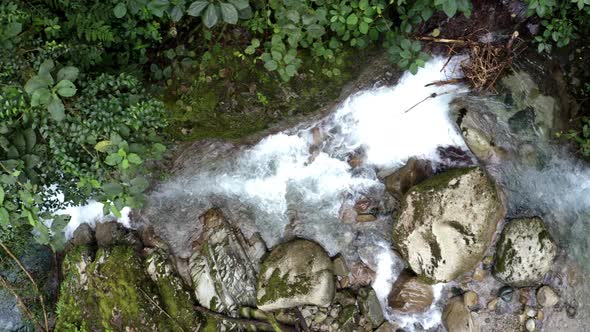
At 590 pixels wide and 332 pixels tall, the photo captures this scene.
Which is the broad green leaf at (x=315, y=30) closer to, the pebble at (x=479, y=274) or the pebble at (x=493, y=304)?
the pebble at (x=479, y=274)

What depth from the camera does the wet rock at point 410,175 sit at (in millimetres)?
4512

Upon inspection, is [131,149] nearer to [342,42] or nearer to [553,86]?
[342,42]

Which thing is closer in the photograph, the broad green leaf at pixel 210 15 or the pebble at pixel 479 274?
the broad green leaf at pixel 210 15

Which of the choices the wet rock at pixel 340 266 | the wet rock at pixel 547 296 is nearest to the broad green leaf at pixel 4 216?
the wet rock at pixel 340 266

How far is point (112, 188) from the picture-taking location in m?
2.88

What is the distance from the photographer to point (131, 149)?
2924mm

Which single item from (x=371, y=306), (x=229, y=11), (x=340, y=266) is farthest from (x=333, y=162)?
(x=229, y=11)

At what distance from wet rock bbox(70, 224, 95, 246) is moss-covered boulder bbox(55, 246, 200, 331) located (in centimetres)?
17

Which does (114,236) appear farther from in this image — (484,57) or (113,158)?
(484,57)

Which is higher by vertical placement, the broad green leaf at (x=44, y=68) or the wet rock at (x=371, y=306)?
the broad green leaf at (x=44, y=68)

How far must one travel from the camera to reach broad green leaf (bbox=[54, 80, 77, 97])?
2539mm

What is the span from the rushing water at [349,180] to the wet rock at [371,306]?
9 cm

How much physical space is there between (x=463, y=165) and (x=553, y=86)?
1.11 metres

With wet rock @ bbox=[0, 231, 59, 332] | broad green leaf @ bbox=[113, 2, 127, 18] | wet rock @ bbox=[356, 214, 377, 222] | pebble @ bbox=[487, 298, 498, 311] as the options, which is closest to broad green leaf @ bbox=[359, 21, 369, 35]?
broad green leaf @ bbox=[113, 2, 127, 18]
